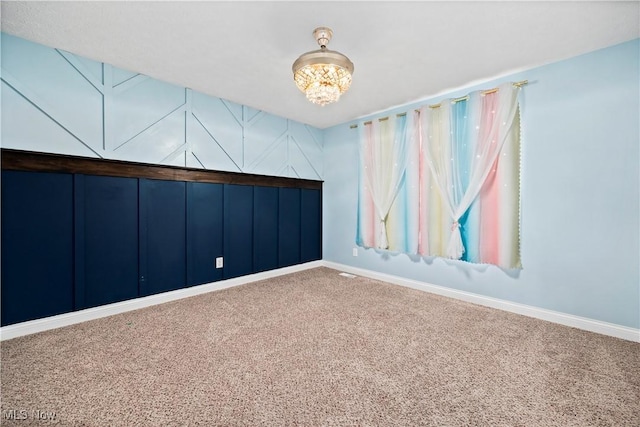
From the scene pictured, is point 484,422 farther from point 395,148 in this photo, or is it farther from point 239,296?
point 395,148

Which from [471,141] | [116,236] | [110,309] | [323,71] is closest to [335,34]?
[323,71]

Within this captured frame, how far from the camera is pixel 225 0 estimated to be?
5.77 ft

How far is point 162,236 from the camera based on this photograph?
9.75 feet

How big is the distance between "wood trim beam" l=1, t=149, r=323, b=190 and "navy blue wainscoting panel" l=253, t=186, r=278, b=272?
0.18 m

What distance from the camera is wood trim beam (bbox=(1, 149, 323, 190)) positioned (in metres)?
2.18

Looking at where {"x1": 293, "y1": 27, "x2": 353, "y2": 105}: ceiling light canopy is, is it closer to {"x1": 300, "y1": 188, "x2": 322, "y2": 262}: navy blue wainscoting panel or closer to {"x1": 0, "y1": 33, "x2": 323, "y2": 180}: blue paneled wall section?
{"x1": 0, "y1": 33, "x2": 323, "y2": 180}: blue paneled wall section

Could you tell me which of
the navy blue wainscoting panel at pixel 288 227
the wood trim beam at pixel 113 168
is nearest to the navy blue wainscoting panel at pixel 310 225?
the navy blue wainscoting panel at pixel 288 227

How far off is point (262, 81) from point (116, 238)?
7.48ft

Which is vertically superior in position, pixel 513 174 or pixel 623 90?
pixel 623 90

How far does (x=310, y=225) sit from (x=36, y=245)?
329 centimetres

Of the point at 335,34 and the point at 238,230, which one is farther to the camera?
the point at 238,230

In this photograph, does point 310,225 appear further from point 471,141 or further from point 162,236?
point 471,141

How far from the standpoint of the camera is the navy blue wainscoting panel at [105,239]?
2.45m

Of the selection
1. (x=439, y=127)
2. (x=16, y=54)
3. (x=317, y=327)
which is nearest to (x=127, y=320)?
(x=317, y=327)
